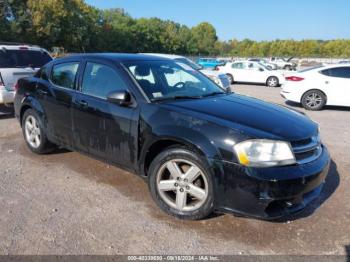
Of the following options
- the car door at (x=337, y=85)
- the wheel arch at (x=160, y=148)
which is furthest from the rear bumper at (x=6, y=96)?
the car door at (x=337, y=85)

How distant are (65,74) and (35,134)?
4.07 feet

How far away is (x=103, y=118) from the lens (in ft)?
14.4

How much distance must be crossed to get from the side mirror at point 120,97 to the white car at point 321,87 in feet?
28.8

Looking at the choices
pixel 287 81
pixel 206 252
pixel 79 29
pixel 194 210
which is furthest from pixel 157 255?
pixel 79 29

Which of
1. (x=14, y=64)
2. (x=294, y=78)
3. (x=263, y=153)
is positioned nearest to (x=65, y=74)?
(x=263, y=153)

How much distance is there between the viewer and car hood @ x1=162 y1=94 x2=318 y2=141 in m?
3.56

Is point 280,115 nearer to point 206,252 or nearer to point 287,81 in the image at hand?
point 206,252

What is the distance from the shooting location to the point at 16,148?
6258 mm

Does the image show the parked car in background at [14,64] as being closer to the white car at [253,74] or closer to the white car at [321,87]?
the white car at [321,87]

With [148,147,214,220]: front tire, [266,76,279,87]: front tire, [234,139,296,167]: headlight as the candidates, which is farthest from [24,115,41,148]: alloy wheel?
[266,76,279,87]: front tire

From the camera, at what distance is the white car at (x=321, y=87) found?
1120 cm

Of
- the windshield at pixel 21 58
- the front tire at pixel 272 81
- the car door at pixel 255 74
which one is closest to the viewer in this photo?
the windshield at pixel 21 58

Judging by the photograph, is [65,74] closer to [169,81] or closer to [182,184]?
[169,81]

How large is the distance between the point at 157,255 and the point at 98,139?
1820 millimetres
